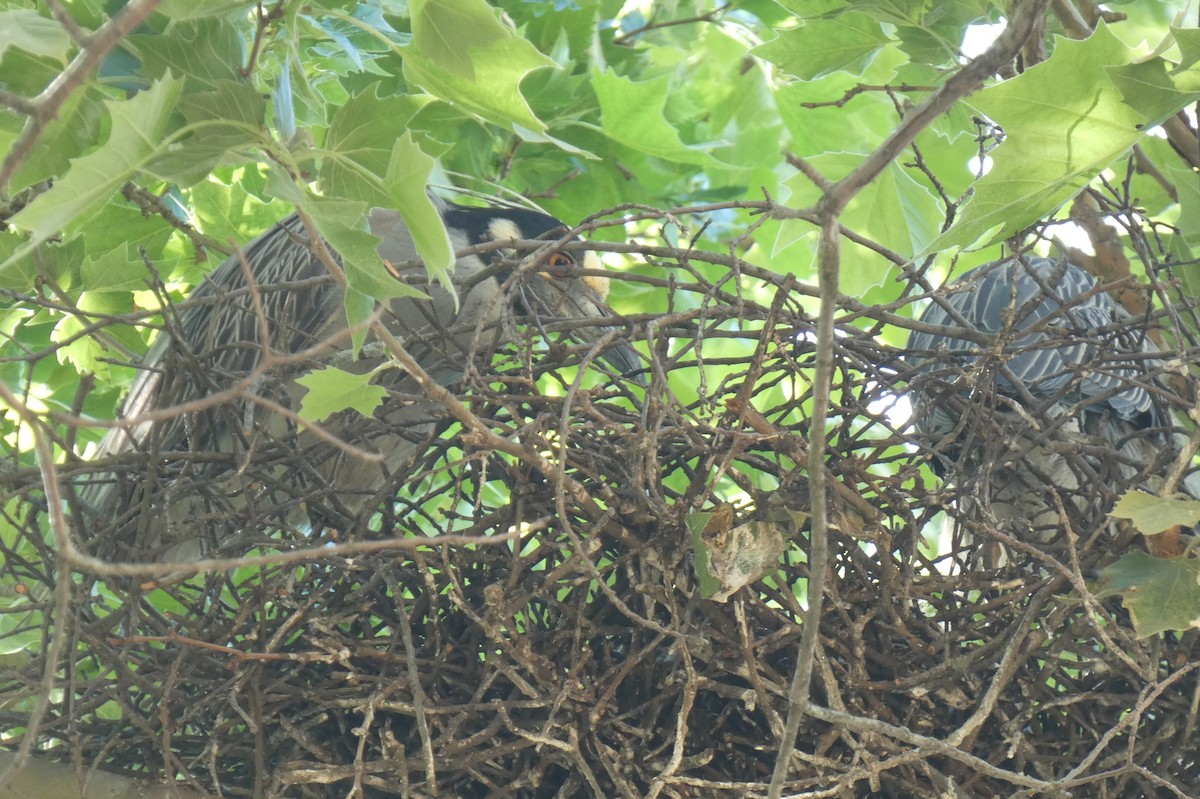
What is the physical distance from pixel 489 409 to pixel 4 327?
739 mm

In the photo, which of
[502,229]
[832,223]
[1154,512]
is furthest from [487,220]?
[832,223]

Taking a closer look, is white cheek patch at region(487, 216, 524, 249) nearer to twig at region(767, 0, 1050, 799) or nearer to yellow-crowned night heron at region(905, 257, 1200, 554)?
yellow-crowned night heron at region(905, 257, 1200, 554)

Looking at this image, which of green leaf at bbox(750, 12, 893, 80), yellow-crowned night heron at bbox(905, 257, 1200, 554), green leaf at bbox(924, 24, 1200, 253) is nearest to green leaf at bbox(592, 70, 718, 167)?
green leaf at bbox(750, 12, 893, 80)

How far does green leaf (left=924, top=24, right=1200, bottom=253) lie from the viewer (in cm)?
105

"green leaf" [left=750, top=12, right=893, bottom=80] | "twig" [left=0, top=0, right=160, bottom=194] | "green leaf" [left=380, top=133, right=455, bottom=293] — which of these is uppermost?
"green leaf" [left=750, top=12, right=893, bottom=80]

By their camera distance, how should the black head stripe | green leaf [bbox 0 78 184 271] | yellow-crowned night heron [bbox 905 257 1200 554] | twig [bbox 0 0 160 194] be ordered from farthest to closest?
the black head stripe, yellow-crowned night heron [bbox 905 257 1200 554], green leaf [bbox 0 78 184 271], twig [bbox 0 0 160 194]

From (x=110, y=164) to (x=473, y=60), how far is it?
32 centimetres

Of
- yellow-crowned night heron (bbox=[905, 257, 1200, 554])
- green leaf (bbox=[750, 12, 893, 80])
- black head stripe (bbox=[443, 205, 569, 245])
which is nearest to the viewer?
yellow-crowned night heron (bbox=[905, 257, 1200, 554])

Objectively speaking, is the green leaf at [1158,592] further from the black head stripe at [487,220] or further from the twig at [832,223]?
the black head stripe at [487,220]

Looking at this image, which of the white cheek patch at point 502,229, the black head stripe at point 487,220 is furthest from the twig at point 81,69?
the white cheek patch at point 502,229

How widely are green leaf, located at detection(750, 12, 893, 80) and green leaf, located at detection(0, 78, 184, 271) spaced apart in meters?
0.84

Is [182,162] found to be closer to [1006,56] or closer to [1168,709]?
[1006,56]

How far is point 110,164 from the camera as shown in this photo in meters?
0.85

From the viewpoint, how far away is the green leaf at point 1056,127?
1.05 m
